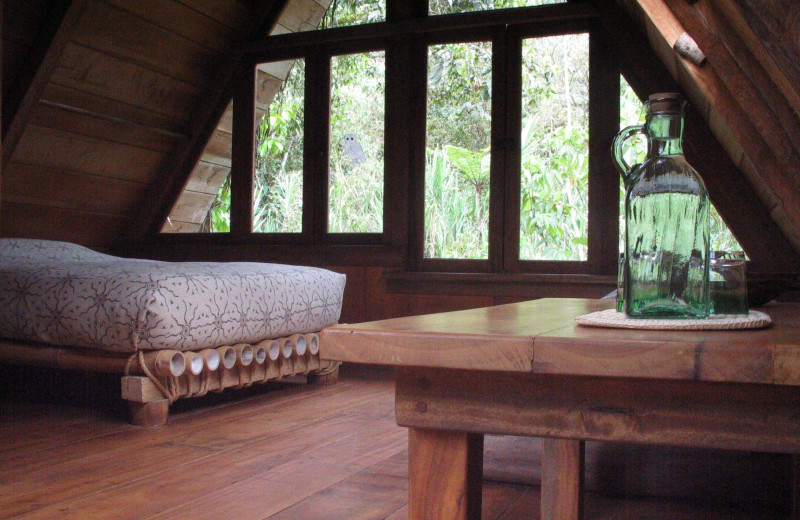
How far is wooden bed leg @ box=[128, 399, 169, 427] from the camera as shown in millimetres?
2305

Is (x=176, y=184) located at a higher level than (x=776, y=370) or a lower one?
higher

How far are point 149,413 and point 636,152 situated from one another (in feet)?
7.93

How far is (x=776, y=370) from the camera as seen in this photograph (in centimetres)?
70

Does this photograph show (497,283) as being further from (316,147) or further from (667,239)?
(667,239)

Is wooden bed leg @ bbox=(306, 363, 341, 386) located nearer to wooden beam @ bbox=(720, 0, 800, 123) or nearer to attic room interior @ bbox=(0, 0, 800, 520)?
attic room interior @ bbox=(0, 0, 800, 520)

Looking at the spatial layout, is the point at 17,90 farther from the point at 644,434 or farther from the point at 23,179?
the point at 644,434

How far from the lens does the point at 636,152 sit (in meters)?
3.46

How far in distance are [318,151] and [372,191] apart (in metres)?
0.37

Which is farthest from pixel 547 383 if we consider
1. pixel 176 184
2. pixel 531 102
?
pixel 176 184

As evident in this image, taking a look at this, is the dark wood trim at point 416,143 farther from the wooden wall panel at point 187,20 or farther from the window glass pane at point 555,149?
the wooden wall panel at point 187,20

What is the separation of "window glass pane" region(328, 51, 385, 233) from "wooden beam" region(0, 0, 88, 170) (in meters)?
1.29

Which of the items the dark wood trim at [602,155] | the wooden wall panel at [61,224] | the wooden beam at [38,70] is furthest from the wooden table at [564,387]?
the wooden wall panel at [61,224]

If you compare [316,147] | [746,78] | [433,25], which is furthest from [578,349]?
[316,147]

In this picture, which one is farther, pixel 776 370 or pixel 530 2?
pixel 530 2
